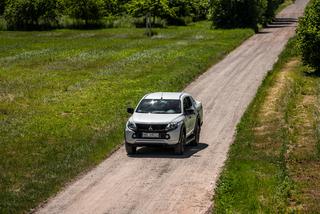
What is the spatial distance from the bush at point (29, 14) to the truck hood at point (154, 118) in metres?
71.5

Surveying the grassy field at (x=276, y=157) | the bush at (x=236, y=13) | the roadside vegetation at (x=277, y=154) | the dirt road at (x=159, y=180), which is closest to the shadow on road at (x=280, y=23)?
the bush at (x=236, y=13)

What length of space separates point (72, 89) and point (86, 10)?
5506 cm

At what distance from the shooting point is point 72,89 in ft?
127

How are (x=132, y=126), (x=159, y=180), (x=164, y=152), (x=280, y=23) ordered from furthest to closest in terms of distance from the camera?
(x=280, y=23) → (x=164, y=152) → (x=132, y=126) → (x=159, y=180)

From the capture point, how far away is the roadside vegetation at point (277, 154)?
55.2 ft

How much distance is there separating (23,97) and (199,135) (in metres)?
13.4

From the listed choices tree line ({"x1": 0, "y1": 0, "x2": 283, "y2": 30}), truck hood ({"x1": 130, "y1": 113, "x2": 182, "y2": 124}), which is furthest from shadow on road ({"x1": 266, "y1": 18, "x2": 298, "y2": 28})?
truck hood ({"x1": 130, "y1": 113, "x2": 182, "y2": 124})

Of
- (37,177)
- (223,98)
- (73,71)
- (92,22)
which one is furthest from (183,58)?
(92,22)

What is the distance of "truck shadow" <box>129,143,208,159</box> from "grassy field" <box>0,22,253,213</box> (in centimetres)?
141

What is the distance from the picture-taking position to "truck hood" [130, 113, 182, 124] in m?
22.3

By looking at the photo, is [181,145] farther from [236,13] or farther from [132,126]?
[236,13]

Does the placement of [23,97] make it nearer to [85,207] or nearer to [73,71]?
[73,71]

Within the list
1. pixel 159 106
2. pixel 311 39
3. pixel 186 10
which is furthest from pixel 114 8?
pixel 159 106

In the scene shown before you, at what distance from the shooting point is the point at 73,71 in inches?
1843
